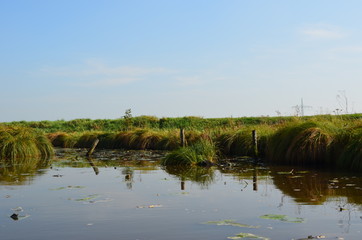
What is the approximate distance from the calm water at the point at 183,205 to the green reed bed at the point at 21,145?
7036 millimetres

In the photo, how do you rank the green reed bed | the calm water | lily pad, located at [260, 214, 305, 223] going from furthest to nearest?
the green reed bed, lily pad, located at [260, 214, 305, 223], the calm water

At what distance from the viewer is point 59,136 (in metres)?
36.3

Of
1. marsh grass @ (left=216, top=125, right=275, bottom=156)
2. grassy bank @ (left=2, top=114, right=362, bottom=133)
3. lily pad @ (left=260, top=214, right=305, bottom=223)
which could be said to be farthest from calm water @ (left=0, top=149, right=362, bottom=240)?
grassy bank @ (left=2, top=114, right=362, bottom=133)

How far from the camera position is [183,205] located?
7895 mm

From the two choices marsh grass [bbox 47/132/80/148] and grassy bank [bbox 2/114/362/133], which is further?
grassy bank [bbox 2/114/362/133]

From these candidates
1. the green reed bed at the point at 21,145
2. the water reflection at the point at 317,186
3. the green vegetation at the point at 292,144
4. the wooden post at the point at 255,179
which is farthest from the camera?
the green reed bed at the point at 21,145

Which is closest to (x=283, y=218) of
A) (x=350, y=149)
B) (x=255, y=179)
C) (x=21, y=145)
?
(x=255, y=179)

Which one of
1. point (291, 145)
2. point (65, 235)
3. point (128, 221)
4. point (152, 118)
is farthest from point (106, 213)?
point (152, 118)

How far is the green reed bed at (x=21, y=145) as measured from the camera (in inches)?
769

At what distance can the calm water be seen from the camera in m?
5.96

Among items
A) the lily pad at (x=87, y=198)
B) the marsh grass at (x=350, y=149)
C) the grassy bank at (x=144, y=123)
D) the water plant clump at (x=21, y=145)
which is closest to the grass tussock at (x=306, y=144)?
the marsh grass at (x=350, y=149)

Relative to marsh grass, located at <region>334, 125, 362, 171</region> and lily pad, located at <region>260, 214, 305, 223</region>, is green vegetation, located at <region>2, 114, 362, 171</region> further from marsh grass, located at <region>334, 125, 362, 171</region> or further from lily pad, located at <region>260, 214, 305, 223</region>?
lily pad, located at <region>260, 214, 305, 223</region>

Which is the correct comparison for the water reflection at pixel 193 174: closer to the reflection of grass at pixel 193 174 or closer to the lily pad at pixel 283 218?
the reflection of grass at pixel 193 174

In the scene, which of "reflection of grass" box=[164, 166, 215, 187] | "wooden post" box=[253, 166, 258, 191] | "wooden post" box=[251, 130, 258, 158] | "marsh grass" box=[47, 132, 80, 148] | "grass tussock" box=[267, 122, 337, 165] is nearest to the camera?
"wooden post" box=[253, 166, 258, 191]
